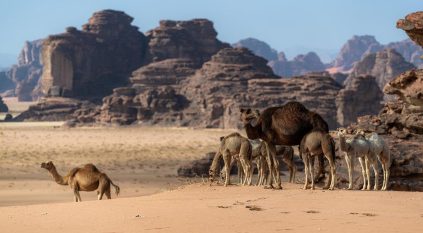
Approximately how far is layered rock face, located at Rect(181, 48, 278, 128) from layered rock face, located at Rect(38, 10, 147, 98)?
3264 centimetres

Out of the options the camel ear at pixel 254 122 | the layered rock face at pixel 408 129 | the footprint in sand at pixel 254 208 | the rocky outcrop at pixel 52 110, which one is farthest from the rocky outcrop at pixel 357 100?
the footprint in sand at pixel 254 208

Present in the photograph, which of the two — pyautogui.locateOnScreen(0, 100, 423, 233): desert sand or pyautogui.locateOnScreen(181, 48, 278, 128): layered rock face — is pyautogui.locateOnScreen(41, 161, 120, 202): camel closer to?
pyautogui.locateOnScreen(0, 100, 423, 233): desert sand

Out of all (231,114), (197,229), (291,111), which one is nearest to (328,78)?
(231,114)

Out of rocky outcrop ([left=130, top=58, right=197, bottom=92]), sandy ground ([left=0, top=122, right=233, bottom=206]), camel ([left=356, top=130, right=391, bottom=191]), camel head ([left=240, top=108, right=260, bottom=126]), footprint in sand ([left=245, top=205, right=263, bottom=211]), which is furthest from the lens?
rocky outcrop ([left=130, top=58, right=197, bottom=92])

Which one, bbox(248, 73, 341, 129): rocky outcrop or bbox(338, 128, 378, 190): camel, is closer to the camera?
bbox(338, 128, 378, 190): camel

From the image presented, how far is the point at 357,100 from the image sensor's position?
3231 inches

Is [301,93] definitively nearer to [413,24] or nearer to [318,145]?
[413,24]

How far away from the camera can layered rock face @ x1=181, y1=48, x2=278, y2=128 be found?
85.8 metres

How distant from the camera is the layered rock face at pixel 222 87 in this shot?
85750 mm

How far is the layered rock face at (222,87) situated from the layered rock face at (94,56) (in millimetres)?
32643

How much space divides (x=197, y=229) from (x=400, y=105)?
48.9 ft

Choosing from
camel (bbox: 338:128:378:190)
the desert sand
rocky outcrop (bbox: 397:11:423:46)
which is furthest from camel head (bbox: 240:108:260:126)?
rocky outcrop (bbox: 397:11:423:46)

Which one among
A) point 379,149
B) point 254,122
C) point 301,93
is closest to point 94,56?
point 301,93

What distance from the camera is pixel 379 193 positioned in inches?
500
